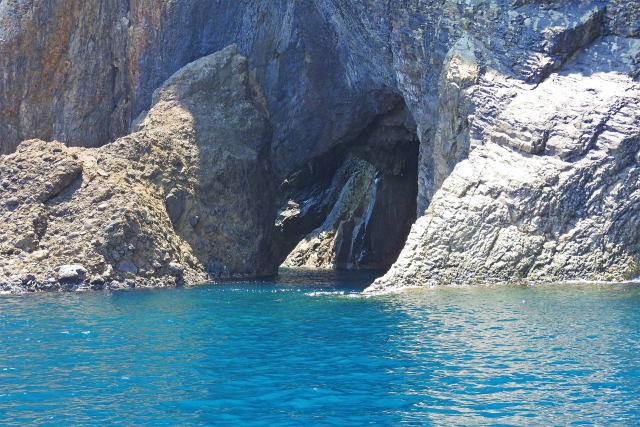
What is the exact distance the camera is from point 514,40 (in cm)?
2709

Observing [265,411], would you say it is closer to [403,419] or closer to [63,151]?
[403,419]

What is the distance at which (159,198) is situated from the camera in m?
31.6

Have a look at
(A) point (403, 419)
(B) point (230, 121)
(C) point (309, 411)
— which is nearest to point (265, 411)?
(C) point (309, 411)

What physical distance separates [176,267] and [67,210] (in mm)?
4684

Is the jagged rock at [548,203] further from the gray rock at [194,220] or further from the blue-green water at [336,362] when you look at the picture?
the gray rock at [194,220]

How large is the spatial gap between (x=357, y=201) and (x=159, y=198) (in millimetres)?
18402

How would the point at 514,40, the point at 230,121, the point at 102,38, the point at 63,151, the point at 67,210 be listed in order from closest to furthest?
the point at 514,40, the point at 67,210, the point at 63,151, the point at 230,121, the point at 102,38

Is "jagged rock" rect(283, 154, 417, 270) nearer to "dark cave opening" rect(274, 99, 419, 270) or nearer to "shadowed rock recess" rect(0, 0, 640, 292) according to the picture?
"dark cave opening" rect(274, 99, 419, 270)

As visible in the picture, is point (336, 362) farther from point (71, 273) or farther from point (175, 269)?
point (175, 269)

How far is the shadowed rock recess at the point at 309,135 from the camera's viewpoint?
24234mm

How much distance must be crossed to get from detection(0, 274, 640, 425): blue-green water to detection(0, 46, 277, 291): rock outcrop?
7207 mm

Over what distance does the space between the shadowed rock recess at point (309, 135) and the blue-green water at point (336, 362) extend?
4.16m

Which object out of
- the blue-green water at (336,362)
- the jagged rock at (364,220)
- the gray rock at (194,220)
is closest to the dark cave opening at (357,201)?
the jagged rock at (364,220)

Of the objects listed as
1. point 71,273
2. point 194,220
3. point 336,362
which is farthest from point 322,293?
point 336,362
